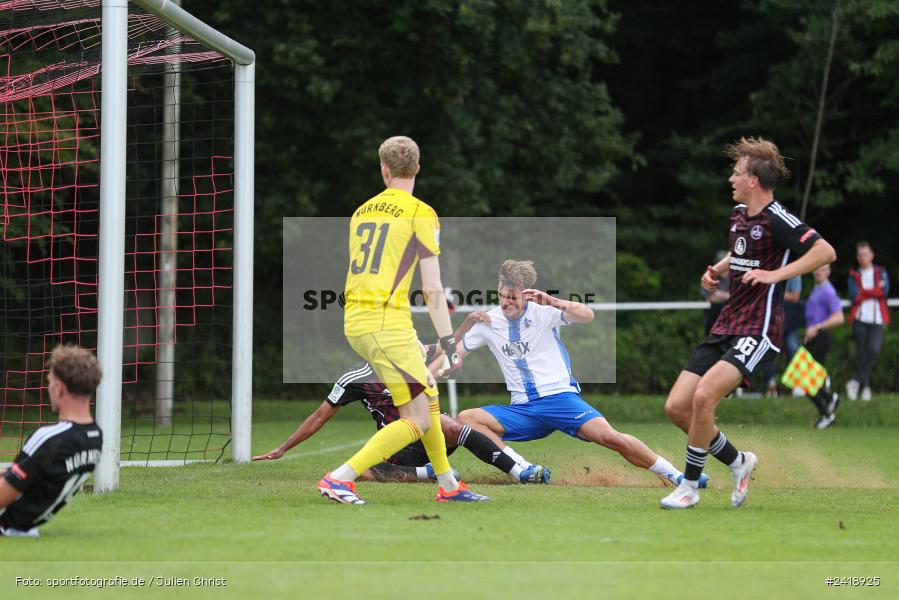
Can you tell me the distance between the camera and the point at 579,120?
70.9 ft

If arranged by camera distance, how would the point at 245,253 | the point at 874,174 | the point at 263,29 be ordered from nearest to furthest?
1. the point at 245,253
2. the point at 263,29
3. the point at 874,174

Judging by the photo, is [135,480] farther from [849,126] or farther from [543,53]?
[849,126]

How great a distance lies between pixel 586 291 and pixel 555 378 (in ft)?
45.6

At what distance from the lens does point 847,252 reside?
2412 centimetres

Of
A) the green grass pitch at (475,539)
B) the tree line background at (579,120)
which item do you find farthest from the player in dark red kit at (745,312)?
the tree line background at (579,120)

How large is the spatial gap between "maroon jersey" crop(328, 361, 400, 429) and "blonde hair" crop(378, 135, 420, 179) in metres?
2.03

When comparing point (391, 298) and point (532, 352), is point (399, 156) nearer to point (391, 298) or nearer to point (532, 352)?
point (391, 298)

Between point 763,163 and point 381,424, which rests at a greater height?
point 763,163

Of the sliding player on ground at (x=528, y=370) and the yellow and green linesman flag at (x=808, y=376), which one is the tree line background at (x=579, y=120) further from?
the sliding player on ground at (x=528, y=370)

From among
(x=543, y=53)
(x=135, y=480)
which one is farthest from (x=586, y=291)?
(x=135, y=480)

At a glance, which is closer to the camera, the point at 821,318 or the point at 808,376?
the point at 808,376

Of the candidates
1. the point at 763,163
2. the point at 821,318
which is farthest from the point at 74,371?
the point at 821,318

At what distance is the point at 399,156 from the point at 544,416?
2558 millimetres

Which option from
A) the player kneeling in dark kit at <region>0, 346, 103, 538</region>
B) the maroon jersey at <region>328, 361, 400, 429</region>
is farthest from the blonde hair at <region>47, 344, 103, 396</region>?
the maroon jersey at <region>328, 361, 400, 429</region>
